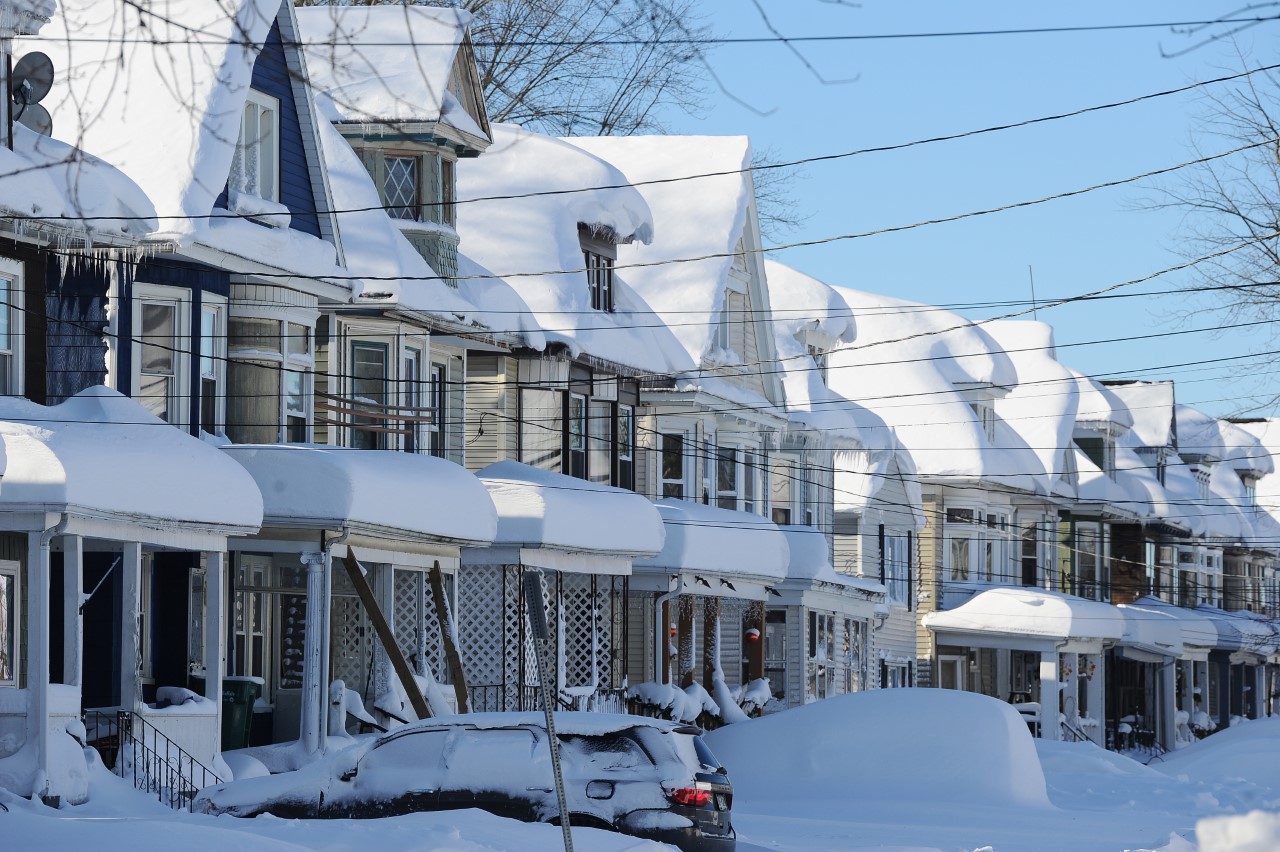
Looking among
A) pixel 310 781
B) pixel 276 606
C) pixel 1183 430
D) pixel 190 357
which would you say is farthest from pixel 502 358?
pixel 1183 430

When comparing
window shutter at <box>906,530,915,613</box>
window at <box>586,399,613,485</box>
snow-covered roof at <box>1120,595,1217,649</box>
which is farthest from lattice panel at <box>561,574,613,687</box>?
snow-covered roof at <box>1120,595,1217,649</box>

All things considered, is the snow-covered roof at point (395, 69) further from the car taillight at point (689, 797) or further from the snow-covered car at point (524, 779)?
the car taillight at point (689, 797)

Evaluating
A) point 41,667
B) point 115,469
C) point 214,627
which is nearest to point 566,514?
point 214,627

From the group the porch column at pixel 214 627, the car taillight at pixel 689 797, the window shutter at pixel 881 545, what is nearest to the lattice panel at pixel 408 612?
the porch column at pixel 214 627

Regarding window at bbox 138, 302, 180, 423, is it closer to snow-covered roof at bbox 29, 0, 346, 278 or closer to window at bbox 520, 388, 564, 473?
snow-covered roof at bbox 29, 0, 346, 278

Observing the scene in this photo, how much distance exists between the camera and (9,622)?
68.7ft

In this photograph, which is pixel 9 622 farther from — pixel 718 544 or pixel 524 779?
pixel 718 544

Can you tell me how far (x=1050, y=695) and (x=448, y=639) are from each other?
2751 centimetres

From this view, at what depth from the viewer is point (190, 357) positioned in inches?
918

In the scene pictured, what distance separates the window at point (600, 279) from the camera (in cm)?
3512

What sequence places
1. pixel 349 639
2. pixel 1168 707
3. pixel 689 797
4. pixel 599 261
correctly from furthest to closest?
pixel 1168 707
pixel 599 261
pixel 349 639
pixel 689 797

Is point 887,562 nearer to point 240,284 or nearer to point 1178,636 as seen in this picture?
point 1178,636

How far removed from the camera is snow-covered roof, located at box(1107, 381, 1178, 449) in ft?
232

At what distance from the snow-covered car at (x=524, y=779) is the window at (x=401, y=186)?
1349cm
